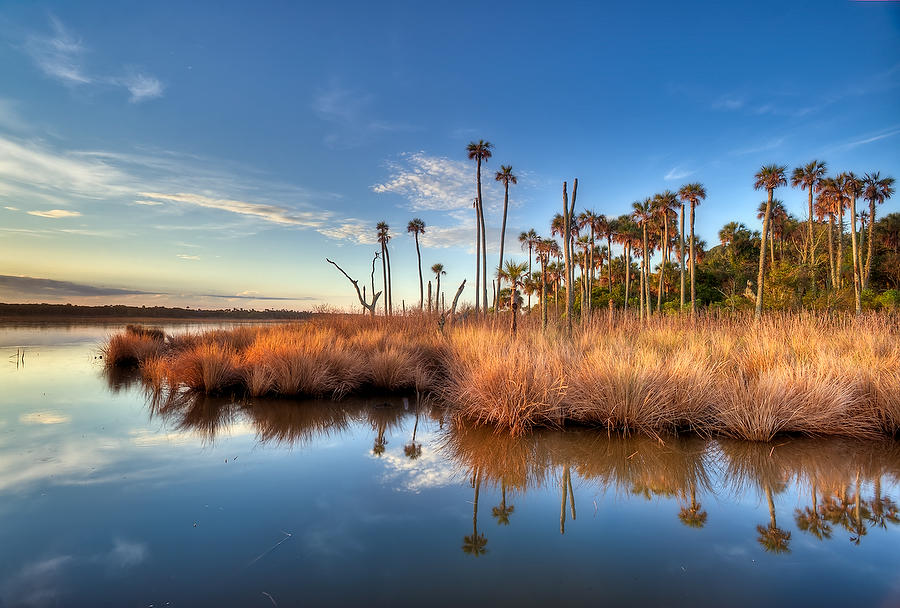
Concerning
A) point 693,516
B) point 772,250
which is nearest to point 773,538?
point 693,516

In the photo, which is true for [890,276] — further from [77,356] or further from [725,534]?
[77,356]

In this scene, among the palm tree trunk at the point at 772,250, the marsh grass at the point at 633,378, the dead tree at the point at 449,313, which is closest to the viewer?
the marsh grass at the point at 633,378

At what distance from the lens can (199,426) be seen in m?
6.77

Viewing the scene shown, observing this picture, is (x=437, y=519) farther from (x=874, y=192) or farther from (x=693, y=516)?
(x=874, y=192)

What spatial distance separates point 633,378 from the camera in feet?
21.2

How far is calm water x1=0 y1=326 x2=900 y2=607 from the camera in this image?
264 centimetres

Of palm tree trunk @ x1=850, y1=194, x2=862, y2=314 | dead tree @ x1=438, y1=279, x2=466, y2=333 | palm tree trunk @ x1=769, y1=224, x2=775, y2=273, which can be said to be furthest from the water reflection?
palm tree trunk @ x1=769, y1=224, x2=775, y2=273

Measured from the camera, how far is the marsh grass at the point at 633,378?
6.20m

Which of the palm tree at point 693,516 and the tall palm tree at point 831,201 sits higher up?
the tall palm tree at point 831,201

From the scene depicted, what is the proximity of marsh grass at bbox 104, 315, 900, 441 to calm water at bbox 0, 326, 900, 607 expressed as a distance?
0.47m

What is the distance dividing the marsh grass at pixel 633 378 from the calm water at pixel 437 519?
0.47m

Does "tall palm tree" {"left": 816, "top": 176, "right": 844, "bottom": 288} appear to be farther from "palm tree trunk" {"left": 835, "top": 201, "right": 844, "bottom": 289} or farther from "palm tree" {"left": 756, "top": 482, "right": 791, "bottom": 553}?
"palm tree" {"left": 756, "top": 482, "right": 791, "bottom": 553}

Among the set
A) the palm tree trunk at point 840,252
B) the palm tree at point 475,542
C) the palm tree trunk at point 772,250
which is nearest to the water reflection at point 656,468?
the palm tree at point 475,542

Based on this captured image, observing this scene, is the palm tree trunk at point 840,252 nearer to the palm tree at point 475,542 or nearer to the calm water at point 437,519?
the calm water at point 437,519
